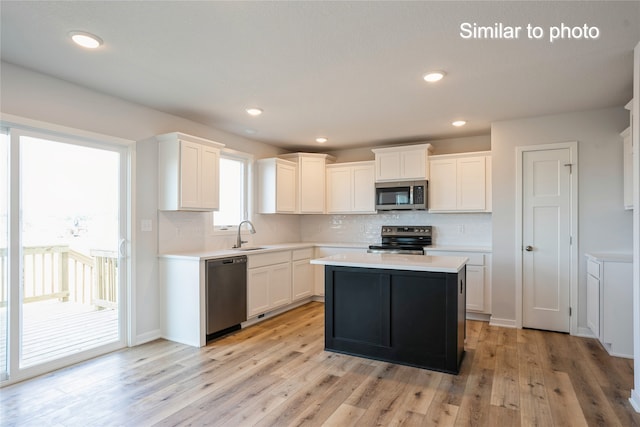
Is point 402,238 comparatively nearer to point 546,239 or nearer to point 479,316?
point 479,316

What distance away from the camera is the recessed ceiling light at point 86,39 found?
7.42 feet

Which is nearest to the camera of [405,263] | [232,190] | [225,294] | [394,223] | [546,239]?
[405,263]

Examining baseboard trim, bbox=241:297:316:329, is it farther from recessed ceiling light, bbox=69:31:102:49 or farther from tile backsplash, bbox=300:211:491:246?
recessed ceiling light, bbox=69:31:102:49

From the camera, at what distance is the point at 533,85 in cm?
316

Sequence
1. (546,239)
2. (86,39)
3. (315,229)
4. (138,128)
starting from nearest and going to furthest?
(86,39), (138,128), (546,239), (315,229)

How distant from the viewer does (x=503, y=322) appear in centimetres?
427

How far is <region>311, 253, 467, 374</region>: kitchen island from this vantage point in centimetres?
291

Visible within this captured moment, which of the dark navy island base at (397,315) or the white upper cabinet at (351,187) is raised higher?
the white upper cabinet at (351,187)

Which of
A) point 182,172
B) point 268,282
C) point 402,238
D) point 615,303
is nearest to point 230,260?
point 268,282

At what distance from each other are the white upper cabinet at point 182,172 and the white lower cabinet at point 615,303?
4.08 m

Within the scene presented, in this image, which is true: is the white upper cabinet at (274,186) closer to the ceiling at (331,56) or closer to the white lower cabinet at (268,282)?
the white lower cabinet at (268,282)

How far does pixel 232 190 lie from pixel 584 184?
4224 millimetres

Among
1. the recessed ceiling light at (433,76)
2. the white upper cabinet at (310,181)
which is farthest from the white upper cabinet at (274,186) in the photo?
the recessed ceiling light at (433,76)

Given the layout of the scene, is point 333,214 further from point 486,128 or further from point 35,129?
point 35,129
